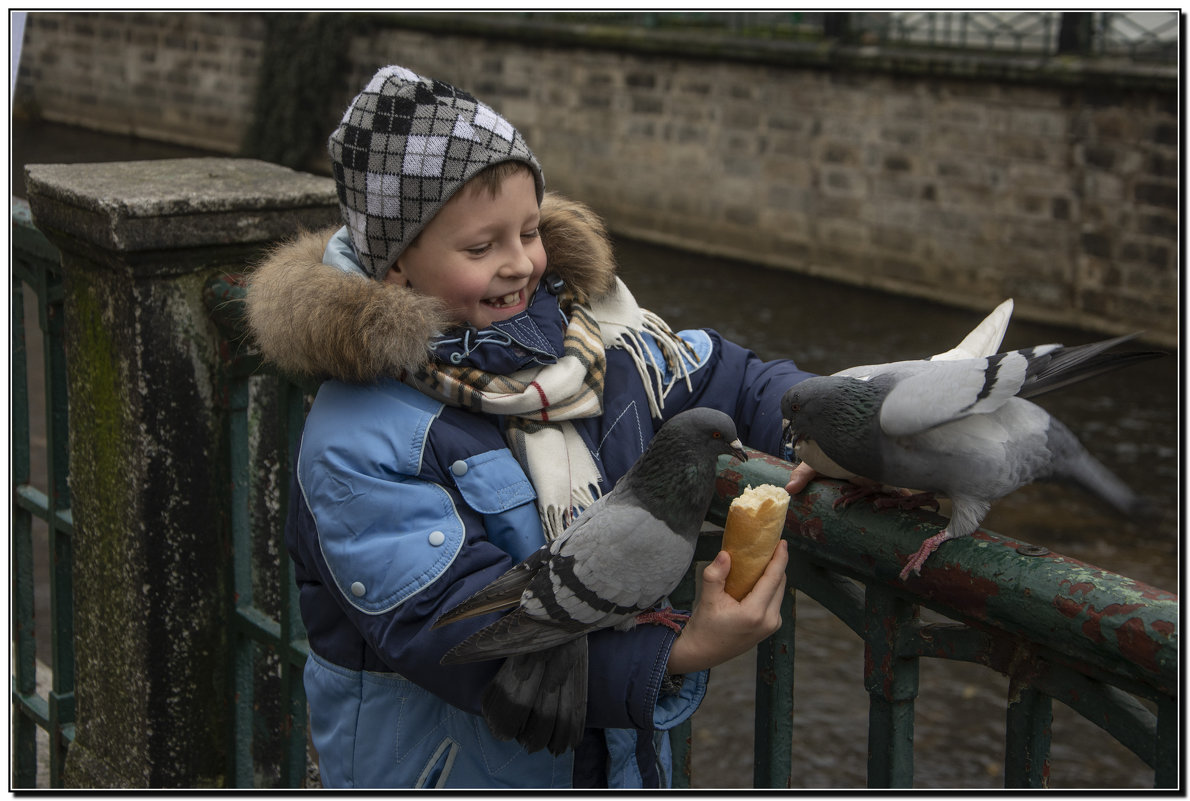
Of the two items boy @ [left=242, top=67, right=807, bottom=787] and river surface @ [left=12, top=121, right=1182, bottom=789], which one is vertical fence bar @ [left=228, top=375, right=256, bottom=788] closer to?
boy @ [left=242, top=67, right=807, bottom=787]

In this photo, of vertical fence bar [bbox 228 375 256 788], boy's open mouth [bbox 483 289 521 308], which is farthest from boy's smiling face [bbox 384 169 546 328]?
vertical fence bar [bbox 228 375 256 788]

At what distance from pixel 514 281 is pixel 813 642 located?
3997mm

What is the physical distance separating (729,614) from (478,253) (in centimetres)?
71

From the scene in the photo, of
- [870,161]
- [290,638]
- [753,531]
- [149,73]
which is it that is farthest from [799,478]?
[149,73]

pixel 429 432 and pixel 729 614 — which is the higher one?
pixel 429 432

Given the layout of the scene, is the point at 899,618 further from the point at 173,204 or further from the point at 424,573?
the point at 173,204

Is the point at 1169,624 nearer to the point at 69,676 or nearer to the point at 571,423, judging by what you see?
the point at 571,423

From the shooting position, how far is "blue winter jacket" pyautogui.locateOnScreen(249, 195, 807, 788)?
1.73 meters

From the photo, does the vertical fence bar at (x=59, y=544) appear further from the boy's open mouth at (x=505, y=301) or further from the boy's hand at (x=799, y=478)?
the boy's hand at (x=799, y=478)

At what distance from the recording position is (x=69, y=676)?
3055 mm

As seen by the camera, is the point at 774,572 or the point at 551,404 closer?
the point at 774,572

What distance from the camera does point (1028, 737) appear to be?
58.1 inches

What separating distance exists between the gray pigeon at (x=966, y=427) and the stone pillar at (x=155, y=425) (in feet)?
4.34

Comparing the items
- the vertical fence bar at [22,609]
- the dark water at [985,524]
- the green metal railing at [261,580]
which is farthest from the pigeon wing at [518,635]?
the vertical fence bar at [22,609]
